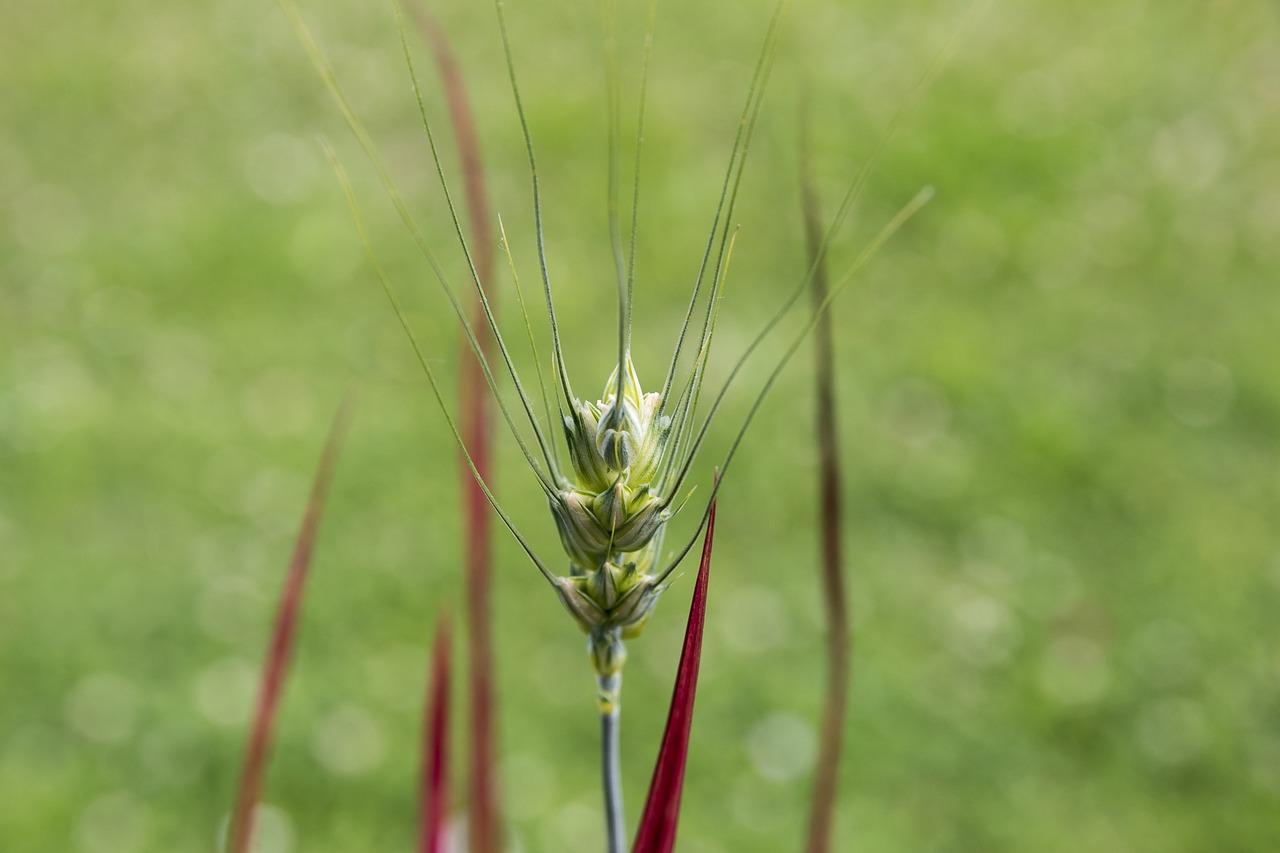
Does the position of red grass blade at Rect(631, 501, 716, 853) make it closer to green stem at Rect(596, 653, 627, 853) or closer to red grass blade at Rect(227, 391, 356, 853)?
green stem at Rect(596, 653, 627, 853)

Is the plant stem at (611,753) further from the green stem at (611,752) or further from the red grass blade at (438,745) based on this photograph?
the red grass blade at (438,745)

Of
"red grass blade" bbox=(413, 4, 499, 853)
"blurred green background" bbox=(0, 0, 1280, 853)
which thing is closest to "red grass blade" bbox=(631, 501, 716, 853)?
"red grass blade" bbox=(413, 4, 499, 853)

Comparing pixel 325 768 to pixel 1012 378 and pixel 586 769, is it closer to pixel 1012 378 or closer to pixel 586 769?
pixel 586 769

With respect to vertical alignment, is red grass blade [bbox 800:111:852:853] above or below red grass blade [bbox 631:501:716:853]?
above

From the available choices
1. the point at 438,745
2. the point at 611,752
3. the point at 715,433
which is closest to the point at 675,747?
the point at 611,752

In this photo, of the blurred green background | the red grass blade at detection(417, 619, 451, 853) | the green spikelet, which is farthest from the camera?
the blurred green background

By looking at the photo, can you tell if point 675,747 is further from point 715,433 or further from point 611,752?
Result: point 715,433

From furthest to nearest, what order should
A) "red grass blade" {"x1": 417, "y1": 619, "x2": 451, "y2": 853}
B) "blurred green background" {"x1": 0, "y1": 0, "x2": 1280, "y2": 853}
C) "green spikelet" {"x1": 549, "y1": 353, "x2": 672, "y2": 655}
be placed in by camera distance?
1. "blurred green background" {"x1": 0, "y1": 0, "x2": 1280, "y2": 853}
2. "red grass blade" {"x1": 417, "y1": 619, "x2": 451, "y2": 853}
3. "green spikelet" {"x1": 549, "y1": 353, "x2": 672, "y2": 655}

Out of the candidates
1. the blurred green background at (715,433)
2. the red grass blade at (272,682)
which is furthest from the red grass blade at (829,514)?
the blurred green background at (715,433)
